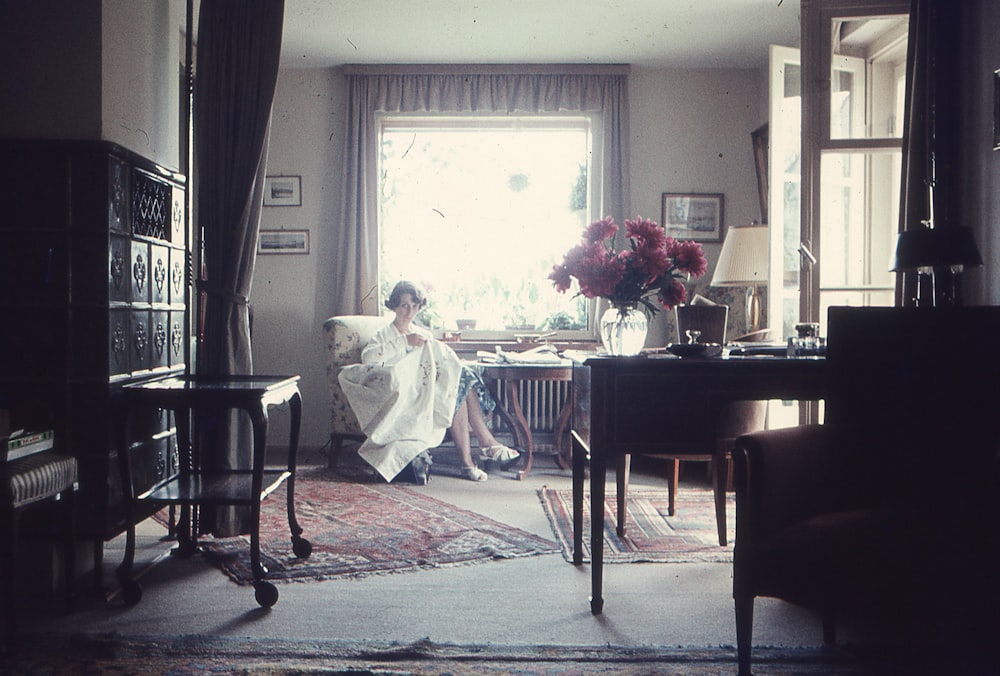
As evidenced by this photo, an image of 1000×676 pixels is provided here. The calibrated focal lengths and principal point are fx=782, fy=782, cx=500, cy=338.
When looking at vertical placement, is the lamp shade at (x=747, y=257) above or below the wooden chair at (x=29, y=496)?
above

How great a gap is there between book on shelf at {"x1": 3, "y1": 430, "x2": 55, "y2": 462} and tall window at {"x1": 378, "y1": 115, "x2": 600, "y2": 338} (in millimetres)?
3596

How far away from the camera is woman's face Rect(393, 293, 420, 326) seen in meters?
4.90

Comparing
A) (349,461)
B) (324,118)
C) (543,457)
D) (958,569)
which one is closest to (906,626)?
(958,569)

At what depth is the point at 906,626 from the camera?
2.43 m

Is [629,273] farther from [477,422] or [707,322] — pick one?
[477,422]

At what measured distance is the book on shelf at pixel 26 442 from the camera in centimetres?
233

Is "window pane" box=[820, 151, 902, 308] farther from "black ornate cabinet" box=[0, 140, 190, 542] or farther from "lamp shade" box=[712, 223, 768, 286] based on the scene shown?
"black ornate cabinet" box=[0, 140, 190, 542]

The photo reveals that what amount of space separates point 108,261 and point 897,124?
3.59 meters

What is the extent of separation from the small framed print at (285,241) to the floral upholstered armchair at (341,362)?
102 cm

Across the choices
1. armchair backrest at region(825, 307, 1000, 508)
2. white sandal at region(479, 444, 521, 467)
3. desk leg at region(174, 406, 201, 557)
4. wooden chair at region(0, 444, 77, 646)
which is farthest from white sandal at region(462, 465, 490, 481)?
armchair backrest at region(825, 307, 1000, 508)

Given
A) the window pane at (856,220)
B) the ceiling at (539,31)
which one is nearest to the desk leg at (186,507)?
the ceiling at (539,31)

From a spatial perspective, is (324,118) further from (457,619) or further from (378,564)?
(457,619)

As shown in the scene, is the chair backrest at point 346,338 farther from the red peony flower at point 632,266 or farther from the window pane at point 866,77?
the window pane at point 866,77

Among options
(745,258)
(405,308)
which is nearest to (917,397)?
(745,258)
